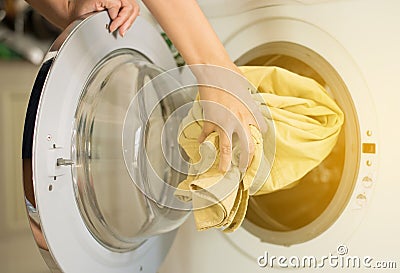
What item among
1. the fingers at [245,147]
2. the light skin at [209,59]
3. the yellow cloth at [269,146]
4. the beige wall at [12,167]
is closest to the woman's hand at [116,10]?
the light skin at [209,59]

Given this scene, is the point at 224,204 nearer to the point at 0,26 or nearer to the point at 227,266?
the point at 227,266

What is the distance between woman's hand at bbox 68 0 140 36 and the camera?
3.68 feet

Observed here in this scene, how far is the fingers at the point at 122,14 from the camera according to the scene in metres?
1.12

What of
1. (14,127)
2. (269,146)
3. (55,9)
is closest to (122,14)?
(55,9)

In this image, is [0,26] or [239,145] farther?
[0,26]

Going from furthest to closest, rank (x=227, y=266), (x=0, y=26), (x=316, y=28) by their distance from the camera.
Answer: (x=0, y=26) → (x=227, y=266) → (x=316, y=28)

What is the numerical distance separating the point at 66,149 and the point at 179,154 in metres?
0.26

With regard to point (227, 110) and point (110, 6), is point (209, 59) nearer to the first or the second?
point (227, 110)

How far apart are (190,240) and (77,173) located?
347 mm

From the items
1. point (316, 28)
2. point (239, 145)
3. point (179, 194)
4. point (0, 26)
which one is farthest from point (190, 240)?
point (0, 26)

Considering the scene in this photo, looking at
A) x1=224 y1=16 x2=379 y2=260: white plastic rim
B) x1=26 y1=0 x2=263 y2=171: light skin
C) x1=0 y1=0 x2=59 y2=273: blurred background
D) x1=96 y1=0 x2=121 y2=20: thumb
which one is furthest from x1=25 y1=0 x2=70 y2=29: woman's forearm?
x1=0 y1=0 x2=59 y2=273: blurred background

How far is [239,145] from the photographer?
1.03m

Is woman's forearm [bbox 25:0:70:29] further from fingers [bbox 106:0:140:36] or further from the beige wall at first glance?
the beige wall

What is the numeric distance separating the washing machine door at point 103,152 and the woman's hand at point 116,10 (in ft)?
0.07
